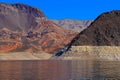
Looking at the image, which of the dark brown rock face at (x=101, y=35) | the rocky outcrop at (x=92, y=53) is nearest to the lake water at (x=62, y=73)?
the rocky outcrop at (x=92, y=53)

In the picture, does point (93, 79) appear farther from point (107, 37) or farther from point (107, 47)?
point (107, 37)

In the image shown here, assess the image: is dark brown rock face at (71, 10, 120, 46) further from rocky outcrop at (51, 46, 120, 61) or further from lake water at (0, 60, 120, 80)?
lake water at (0, 60, 120, 80)

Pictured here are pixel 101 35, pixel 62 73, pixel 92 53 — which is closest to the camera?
pixel 62 73

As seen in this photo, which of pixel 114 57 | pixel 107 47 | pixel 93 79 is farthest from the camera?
pixel 107 47

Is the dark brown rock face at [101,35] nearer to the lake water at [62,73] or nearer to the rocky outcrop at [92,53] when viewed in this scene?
the rocky outcrop at [92,53]

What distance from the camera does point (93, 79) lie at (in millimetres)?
51062

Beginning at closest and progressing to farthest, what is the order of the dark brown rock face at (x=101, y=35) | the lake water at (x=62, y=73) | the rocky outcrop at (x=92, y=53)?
the lake water at (x=62, y=73), the rocky outcrop at (x=92, y=53), the dark brown rock face at (x=101, y=35)

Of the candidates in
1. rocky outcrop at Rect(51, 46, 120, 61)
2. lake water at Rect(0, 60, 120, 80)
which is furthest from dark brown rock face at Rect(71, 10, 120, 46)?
lake water at Rect(0, 60, 120, 80)

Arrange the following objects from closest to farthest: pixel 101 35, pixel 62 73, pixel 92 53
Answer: pixel 62 73
pixel 92 53
pixel 101 35

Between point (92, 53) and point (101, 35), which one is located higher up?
point (101, 35)

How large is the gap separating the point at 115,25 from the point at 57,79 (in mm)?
149191

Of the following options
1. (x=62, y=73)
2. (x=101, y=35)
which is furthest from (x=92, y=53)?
(x=62, y=73)

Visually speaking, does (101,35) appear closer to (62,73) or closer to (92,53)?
(92,53)

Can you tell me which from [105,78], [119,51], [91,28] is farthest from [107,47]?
[105,78]
